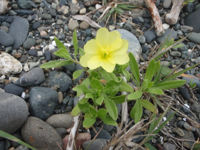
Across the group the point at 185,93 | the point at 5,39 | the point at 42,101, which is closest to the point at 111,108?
the point at 42,101

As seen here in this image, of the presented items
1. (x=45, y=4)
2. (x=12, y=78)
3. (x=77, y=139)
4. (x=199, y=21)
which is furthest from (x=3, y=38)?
(x=199, y=21)

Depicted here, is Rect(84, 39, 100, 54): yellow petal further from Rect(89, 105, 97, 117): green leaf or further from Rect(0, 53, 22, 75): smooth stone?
Rect(0, 53, 22, 75): smooth stone

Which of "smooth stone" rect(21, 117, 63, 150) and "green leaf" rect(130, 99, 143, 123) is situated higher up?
"green leaf" rect(130, 99, 143, 123)

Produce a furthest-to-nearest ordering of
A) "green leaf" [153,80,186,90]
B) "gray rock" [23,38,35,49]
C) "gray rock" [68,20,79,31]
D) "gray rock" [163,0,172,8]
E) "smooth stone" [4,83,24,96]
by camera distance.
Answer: "gray rock" [163,0,172,8] → "gray rock" [68,20,79,31] → "gray rock" [23,38,35,49] → "smooth stone" [4,83,24,96] → "green leaf" [153,80,186,90]

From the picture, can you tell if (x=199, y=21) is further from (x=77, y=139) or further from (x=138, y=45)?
(x=77, y=139)

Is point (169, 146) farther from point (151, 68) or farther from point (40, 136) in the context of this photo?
point (40, 136)

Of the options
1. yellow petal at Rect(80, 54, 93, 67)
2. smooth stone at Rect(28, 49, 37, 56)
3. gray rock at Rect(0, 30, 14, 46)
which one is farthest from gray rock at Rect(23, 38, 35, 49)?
yellow petal at Rect(80, 54, 93, 67)
